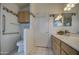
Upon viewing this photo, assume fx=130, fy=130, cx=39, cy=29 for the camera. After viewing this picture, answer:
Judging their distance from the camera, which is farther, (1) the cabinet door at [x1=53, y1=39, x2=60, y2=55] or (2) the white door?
(2) the white door

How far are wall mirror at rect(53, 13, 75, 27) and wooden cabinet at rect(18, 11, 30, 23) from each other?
429 millimetres

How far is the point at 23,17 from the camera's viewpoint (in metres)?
1.96

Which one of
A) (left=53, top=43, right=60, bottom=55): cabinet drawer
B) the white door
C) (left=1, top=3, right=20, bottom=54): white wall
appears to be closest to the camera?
(left=53, top=43, right=60, bottom=55): cabinet drawer

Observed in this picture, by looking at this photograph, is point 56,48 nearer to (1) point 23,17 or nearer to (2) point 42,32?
(2) point 42,32

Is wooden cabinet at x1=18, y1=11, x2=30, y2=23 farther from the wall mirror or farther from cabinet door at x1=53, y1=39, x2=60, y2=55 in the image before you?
cabinet door at x1=53, y1=39, x2=60, y2=55

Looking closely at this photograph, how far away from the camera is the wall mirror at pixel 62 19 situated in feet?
6.20

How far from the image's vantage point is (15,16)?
1848 millimetres

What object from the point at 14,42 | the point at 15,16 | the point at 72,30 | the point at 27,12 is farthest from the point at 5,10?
the point at 72,30

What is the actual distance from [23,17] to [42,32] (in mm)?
366

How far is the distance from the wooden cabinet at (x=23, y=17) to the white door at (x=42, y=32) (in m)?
0.20

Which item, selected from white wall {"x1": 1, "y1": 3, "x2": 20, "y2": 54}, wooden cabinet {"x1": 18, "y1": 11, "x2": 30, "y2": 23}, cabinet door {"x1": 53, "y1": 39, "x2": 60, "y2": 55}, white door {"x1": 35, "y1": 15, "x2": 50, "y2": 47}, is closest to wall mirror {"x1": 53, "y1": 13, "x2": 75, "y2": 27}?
white door {"x1": 35, "y1": 15, "x2": 50, "y2": 47}

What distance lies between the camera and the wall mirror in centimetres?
189
